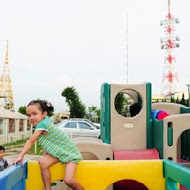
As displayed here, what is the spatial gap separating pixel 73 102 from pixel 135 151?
28.3 m

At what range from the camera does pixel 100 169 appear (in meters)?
3.00

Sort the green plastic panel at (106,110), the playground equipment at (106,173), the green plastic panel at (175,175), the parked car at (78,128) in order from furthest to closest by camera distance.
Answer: the parked car at (78,128)
the green plastic panel at (106,110)
the playground equipment at (106,173)
the green plastic panel at (175,175)

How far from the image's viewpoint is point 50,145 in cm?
299

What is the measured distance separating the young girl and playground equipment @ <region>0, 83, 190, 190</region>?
3.1 inches

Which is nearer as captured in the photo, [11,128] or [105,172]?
[105,172]

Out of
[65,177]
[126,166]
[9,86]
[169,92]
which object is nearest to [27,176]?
[65,177]

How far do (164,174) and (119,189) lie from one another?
144 cm

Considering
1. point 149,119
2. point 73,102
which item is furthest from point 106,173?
point 73,102

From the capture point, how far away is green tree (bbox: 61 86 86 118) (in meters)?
32.8

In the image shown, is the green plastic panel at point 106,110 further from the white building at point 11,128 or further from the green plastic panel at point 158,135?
the white building at point 11,128

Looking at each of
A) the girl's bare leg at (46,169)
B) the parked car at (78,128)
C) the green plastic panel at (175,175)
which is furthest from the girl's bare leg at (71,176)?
the parked car at (78,128)

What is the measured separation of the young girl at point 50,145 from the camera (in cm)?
293

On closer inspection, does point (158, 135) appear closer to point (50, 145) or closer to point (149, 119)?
point (149, 119)

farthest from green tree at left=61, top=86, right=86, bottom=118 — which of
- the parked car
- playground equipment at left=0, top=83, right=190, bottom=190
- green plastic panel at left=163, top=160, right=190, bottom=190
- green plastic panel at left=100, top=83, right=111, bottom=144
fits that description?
green plastic panel at left=163, top=160, right=190, bottom=190
